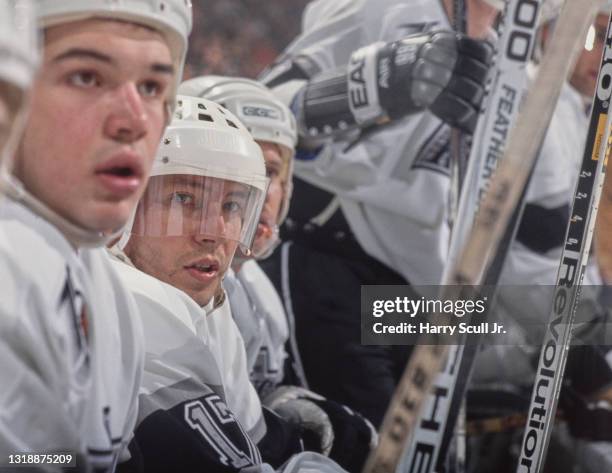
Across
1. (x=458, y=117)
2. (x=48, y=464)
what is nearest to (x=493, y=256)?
(x=458, y=117)

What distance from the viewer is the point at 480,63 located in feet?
5.88

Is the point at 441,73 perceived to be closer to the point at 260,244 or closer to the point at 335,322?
the point at 260,244

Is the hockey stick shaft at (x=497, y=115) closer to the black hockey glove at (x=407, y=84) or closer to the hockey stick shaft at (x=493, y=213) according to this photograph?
the black hockey glove at (x=407, y=84)

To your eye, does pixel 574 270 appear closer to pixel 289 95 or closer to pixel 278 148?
pixel 278 148

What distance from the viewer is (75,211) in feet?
2.94

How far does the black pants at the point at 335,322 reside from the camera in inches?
82.8

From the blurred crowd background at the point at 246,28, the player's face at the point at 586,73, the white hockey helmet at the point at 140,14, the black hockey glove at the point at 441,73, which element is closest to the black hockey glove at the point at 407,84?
the black hockey glove at the point at 441,73

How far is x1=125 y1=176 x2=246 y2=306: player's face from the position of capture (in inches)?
52.8

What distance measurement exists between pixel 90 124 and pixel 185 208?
0.46 meters

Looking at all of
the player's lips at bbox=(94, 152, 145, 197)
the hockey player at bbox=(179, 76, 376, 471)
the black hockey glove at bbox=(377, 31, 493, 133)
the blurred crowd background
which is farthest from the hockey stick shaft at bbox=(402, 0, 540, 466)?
the blurred crowd background

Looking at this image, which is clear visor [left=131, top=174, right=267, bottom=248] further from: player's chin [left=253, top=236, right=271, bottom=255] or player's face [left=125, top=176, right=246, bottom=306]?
player's chin [left=253, top=236, right=271, bottom=255]

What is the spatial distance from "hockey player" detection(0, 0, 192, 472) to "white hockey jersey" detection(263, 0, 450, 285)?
119cm

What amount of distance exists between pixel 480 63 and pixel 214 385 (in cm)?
81

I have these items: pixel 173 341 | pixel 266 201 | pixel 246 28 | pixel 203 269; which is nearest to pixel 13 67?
pixel 173 341
